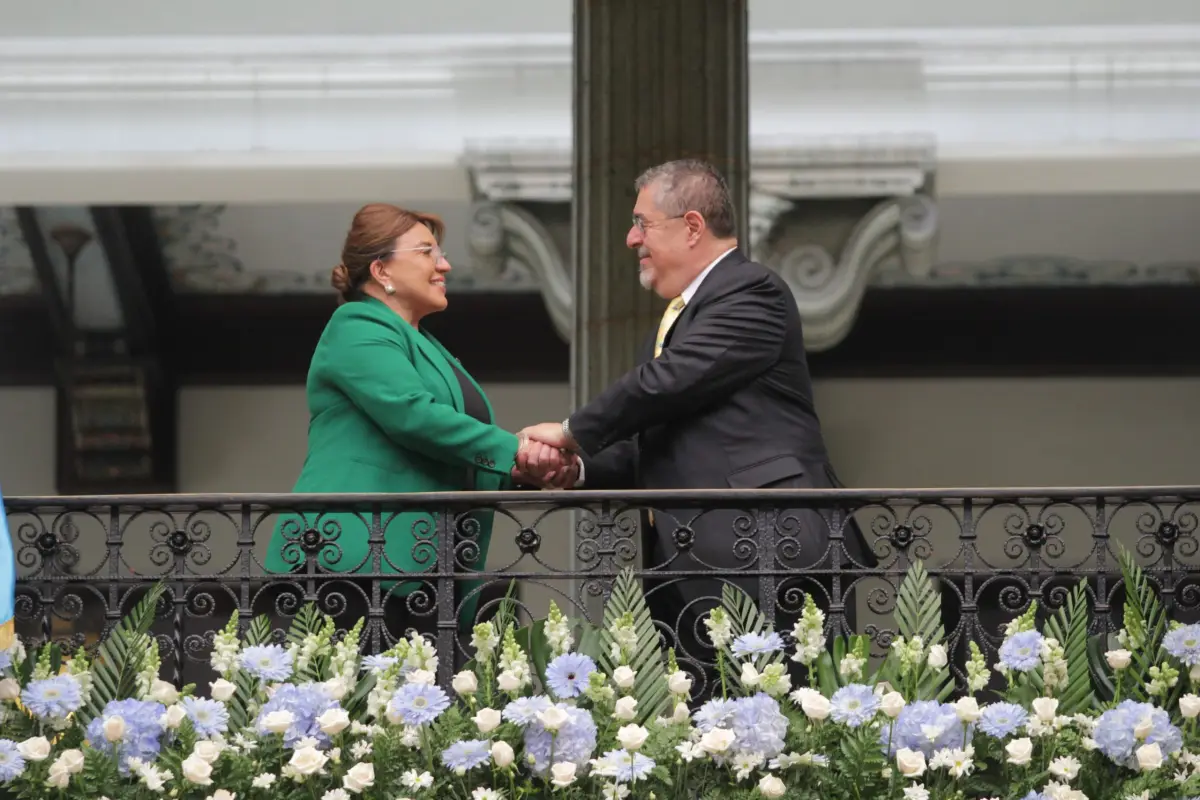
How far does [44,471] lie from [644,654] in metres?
8.28

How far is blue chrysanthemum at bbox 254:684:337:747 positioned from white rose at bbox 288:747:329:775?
7 cm

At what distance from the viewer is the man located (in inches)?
248

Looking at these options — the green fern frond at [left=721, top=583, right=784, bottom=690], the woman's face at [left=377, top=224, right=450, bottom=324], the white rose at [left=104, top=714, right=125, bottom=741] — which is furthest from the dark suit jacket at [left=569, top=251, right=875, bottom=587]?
the white rose at [left=104, top=714, right=125, bottom=741]

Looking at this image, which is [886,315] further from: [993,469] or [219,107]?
[219,107]

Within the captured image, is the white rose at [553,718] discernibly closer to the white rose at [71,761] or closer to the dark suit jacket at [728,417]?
the dark suit jacket at [728,417]

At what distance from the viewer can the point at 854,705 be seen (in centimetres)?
545

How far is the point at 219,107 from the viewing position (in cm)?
1284

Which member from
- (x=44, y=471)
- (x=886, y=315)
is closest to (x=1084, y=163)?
(x=886, y=315)

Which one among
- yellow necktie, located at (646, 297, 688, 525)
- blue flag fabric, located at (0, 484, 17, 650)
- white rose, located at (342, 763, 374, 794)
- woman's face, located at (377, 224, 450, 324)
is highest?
woman's face, located at (377, 224, 450, 324)

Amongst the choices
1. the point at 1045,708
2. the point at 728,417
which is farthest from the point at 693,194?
the point at 1045,708

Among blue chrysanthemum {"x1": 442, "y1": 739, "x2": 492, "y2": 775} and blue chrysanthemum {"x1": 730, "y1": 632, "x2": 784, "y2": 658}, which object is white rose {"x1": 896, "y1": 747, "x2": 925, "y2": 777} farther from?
blue chrysanthemum {"x1": 442, "y1": 739, "x2": 492, "y2": 775}

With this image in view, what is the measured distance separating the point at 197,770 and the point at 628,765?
3.33ft

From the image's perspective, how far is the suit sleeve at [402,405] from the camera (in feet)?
21.1

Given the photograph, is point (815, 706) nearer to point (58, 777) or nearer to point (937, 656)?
point (937, 656)
